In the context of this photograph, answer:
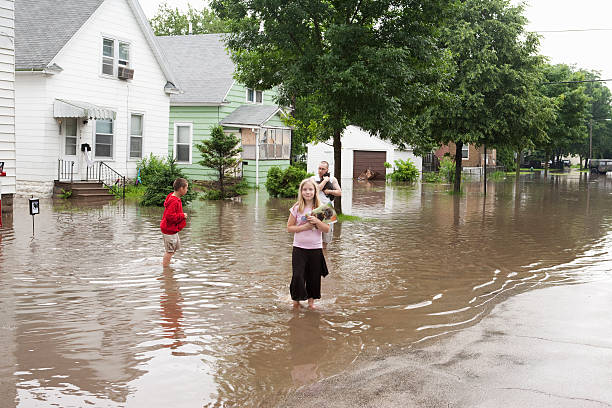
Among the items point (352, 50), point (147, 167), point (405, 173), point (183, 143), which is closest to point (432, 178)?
point (405, 173)

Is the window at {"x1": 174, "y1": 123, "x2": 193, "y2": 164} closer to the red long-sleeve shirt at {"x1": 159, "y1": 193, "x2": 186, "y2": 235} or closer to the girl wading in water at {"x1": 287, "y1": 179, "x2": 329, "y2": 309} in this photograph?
the red long-sleeve shirt at {"x1": 159, "y1": 193, "x2": 186, "y2": 235}

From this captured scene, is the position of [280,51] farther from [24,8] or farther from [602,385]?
[602,385]

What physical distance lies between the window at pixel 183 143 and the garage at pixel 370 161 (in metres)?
20.1

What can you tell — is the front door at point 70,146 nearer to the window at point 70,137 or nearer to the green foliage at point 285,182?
the window at point 70,137

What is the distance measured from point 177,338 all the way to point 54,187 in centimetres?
1887

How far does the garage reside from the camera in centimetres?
5088

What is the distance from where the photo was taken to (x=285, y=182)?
90.5ft

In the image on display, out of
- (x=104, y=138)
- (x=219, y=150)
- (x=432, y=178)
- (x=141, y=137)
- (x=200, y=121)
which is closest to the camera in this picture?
(x=219, y=150)

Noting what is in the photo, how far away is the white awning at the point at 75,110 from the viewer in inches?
916

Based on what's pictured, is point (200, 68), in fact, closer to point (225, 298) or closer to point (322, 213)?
point (225, 298)

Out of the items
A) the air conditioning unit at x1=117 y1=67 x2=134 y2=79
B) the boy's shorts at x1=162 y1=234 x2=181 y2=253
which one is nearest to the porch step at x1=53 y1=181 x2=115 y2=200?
the air conditioning unit at x1=117 y1=67 x2=134 y2=79

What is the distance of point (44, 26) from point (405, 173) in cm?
2881

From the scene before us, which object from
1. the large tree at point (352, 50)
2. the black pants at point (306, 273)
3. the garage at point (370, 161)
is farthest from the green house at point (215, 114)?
the black pants at point (306, 273)

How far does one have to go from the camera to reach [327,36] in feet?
55.8
